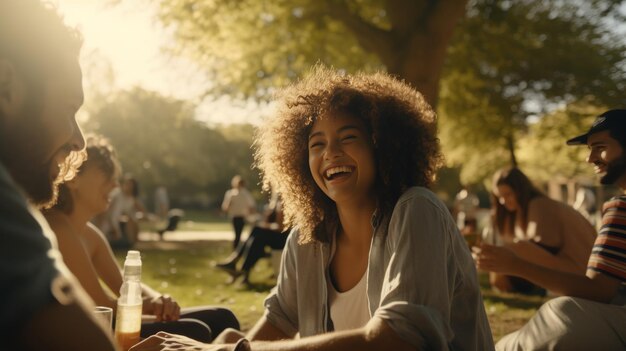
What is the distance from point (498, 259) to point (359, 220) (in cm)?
90

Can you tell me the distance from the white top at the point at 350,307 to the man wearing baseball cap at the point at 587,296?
→ 93 cm

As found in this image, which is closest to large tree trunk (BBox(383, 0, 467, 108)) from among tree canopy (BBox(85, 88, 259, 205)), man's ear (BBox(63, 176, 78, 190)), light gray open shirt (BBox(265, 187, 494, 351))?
man's ear (BBox(63, 176, 78, 190))

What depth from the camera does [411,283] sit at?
1.98 metres

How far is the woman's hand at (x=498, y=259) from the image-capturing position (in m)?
3.05

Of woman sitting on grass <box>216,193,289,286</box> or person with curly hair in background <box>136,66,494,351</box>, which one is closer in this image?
person with curly hair in background <box>136,66,494,351</box>

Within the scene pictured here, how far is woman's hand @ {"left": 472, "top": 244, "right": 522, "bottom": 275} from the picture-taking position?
120 inches

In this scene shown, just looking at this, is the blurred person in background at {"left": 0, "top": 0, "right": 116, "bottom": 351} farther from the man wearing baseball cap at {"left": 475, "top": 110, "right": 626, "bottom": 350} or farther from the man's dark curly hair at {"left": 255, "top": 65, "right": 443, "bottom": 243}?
the man wearing baseball cap at {"left": 475, "top": 110, "right": 626, "bottom": 350}

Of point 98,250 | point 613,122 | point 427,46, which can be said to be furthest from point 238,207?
point 613,122

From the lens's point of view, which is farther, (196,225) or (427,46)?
(196,225)

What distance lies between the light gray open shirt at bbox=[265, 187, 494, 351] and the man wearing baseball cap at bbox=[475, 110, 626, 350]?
754 millimetres

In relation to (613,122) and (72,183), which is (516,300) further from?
(72,183)

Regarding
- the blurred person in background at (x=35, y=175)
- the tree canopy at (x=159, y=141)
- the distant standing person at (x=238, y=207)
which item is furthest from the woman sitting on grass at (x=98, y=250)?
the tree canopy at (x=159, y=141)

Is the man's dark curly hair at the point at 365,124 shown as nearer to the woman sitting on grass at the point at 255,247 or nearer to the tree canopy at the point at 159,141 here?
the woman sitting on grass at the point at 255,247

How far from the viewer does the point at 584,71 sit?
Answer: 59.3ft
